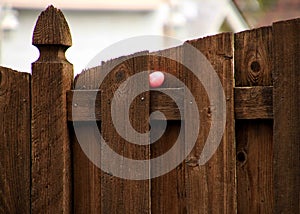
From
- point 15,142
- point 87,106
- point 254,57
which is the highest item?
point 254,57

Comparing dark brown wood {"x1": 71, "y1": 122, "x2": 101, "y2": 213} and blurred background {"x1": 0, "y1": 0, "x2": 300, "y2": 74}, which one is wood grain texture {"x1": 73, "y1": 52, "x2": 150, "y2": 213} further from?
blurred background {"x1": 0, "y1": 0, "x2": 300, "y2": 74}

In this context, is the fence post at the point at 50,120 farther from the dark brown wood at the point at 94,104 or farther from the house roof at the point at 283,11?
the house roof at the point at 283,11

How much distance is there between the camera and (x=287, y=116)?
1.97 metres

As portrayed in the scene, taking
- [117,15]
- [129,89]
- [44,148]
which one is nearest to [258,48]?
[129,89]

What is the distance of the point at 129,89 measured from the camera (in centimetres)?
221

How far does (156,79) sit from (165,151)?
0.23 meters

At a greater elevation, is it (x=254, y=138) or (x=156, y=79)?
(x=156, y=79)

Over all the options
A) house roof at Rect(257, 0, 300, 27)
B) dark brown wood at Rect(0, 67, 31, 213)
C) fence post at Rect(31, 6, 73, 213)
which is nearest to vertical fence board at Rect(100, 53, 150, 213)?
fence post at Rect(31, 6, 73, 213)

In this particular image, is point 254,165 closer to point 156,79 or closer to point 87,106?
point 156,79

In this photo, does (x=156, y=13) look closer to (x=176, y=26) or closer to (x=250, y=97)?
(x=176, y=26)

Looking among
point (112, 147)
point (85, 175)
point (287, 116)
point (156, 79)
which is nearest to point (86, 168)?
point (85, 175)

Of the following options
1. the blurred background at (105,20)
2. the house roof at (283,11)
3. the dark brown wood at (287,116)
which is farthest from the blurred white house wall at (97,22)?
the dark brown wood at (287,116)

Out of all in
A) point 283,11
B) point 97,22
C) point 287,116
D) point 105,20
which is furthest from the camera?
point 105,20

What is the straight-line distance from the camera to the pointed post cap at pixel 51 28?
90.7 inches
